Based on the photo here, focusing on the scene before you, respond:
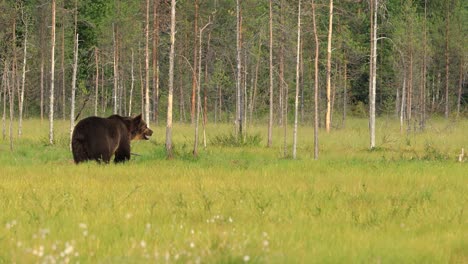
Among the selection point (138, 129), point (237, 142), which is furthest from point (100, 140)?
point (237, 142)

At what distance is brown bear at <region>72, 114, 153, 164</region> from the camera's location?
15023mm

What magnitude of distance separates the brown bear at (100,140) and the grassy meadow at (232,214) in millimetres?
646

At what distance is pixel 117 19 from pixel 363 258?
159 ft

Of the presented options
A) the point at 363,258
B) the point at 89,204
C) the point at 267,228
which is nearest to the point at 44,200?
the point at 89,204

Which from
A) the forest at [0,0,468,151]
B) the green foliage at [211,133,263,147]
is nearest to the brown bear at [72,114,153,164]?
the green foliage at [211,133,263,147]

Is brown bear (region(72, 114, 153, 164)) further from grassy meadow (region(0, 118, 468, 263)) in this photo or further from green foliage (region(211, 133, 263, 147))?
green foliage (region(211, 133, 263, 147))

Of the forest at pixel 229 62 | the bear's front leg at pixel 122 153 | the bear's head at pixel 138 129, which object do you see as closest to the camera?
the bear's front leg at pixel 122 153

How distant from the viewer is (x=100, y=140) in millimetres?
15258

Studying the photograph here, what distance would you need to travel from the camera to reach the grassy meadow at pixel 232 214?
580cm

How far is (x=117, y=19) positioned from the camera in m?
51.3

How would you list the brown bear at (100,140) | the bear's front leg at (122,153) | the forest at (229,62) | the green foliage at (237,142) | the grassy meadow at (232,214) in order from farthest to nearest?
the forest at (229,62) < the green foliage at (237,142) < the bear's front leg at (122,153) < the brown bear at (100,140) < the grassy meadow at (232,214)

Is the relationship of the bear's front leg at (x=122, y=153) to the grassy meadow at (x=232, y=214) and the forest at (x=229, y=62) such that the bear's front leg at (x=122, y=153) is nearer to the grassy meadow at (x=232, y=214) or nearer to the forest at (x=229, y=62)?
the grassy meadow at (x=232, y=214)

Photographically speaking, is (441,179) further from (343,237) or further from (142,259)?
(142,259)

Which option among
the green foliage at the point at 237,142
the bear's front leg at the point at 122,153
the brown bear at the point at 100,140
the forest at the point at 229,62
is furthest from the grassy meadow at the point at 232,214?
the forest at the point at 229,62
